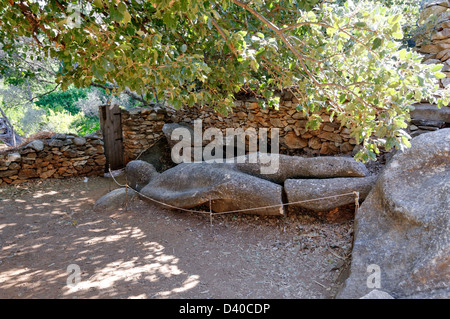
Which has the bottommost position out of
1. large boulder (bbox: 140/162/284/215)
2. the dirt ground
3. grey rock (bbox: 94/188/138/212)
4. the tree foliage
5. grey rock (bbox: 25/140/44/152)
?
the dirt ground

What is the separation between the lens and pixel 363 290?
2.27 meters

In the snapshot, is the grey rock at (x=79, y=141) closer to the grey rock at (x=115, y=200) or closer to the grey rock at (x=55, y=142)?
the grey rock at (x=55, y=142)

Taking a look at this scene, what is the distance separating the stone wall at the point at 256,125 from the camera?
5.10 meters

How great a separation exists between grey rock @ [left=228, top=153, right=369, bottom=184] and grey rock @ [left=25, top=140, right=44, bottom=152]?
393cm

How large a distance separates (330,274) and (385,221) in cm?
73

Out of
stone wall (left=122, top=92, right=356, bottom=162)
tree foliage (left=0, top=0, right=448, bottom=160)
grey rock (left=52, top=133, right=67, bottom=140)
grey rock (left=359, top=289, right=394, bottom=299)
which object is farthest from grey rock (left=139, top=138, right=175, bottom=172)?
grey rock (left=359, top=289, right=394, bottom=299)

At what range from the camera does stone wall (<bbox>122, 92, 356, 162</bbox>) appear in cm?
510

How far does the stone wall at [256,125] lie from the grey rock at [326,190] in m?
1.56

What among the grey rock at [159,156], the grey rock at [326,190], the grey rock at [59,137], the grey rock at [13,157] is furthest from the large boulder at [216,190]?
the grey rock at [13,157]

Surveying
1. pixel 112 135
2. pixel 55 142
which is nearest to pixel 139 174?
pixel 112 135

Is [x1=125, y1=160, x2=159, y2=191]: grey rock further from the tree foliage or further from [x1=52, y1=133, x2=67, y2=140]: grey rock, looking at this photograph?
the tree foliage
